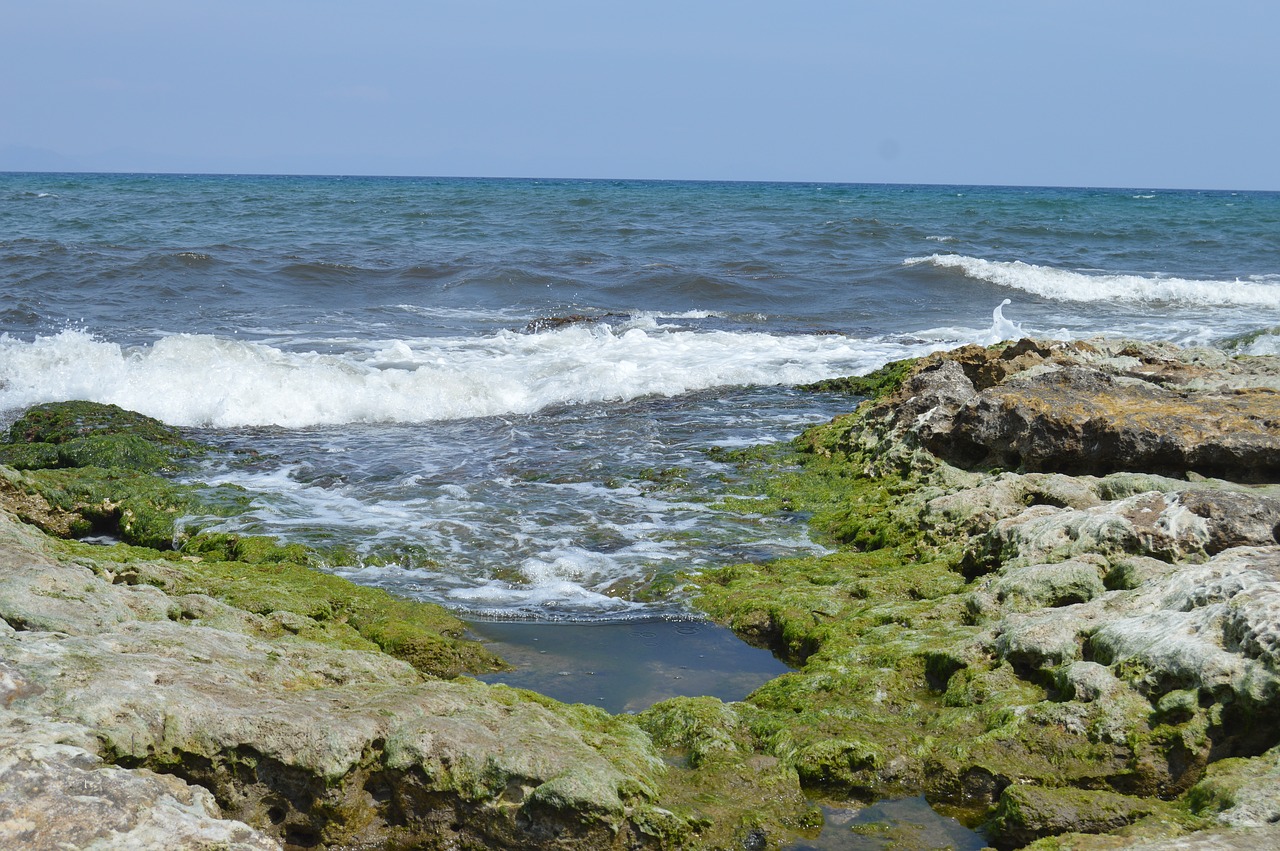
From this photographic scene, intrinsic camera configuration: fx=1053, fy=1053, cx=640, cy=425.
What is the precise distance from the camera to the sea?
626 centimetres

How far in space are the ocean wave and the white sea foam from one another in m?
9.27

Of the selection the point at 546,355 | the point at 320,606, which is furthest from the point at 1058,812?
the point at 546,355

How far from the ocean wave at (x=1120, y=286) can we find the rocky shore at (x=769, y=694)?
16.6m

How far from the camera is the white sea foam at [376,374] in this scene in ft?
36.3

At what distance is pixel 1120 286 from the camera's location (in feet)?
73.7

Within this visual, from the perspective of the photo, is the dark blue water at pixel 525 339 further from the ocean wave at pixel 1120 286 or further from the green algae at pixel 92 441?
the green algae at pixel 92 441

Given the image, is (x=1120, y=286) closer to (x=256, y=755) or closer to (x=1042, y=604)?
(x=1042, y=604)

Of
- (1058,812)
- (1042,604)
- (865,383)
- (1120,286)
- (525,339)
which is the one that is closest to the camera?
(1058,812)

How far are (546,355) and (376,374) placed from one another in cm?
266

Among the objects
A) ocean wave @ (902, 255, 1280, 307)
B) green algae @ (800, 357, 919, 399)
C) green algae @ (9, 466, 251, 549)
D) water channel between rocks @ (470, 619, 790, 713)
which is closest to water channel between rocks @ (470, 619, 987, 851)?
water channel between rocks @ (470, 619, 790, 713)

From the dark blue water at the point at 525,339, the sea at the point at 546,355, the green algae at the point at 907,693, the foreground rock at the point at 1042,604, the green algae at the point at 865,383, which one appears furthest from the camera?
the green algae at the point at 865,383

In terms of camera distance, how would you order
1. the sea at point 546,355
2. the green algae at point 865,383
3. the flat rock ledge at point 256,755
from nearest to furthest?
the flat rock ledge at point 256,755 → the sea at point 546,355 → the green algae at point 865,383

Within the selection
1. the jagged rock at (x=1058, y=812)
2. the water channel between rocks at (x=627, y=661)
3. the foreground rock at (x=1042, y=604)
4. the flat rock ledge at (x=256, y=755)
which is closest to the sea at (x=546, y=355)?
the water channel between rocks at (x=627, y=661)

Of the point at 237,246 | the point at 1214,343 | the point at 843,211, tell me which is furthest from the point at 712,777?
the point at 843,211
